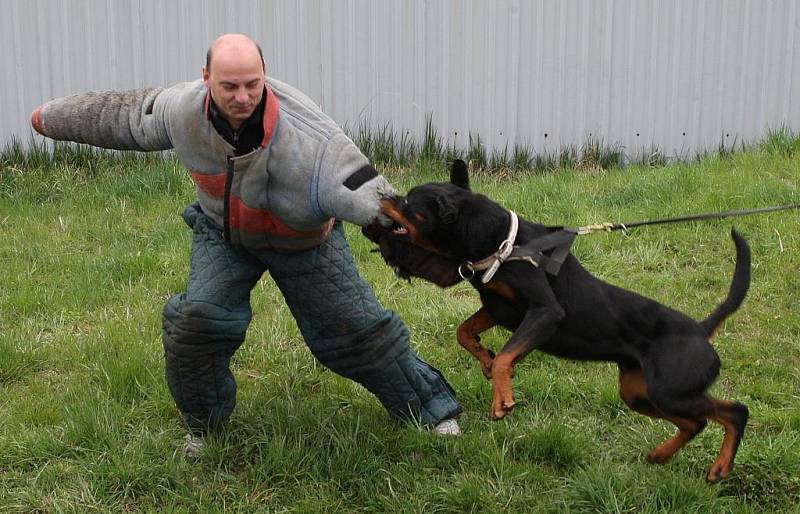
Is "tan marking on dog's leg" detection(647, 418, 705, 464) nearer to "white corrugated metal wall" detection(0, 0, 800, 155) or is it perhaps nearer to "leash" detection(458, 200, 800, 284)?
"leash" detection(458, 200, 800, 284)

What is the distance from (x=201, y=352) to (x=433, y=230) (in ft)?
3.51

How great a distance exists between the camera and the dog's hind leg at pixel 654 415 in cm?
422

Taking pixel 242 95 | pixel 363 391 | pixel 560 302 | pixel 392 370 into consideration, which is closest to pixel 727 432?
pixel 560 302

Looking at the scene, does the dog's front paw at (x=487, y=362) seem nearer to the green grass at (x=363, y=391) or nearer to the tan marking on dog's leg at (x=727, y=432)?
the green grass at (x=363, y=391)

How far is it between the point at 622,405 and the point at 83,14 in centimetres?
596

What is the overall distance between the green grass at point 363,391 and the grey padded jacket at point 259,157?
3.28ft

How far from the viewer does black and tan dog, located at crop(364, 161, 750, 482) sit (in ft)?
13.2

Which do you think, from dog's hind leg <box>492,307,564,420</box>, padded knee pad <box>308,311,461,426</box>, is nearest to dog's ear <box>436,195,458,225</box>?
dog's hind leg <box>492,307,564,420</box>

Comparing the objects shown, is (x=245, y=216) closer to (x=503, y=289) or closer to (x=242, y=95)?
(x=242, y=95)

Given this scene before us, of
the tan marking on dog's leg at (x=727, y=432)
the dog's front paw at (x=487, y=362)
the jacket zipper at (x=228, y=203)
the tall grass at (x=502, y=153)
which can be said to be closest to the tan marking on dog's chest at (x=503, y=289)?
the dog's front paw at (x=487, y=362)

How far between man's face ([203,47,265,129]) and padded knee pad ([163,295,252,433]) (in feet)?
2.78

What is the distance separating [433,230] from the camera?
4055 millimetres

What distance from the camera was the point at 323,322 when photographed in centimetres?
450

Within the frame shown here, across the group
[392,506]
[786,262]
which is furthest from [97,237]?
[786,262]
